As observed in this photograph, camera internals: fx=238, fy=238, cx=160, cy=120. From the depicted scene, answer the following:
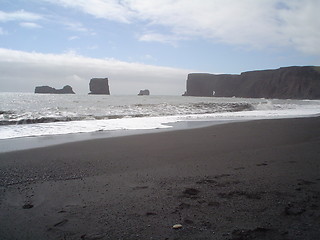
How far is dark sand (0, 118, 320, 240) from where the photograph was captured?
89.4 inches

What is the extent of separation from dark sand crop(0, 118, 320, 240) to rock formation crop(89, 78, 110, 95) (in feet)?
362

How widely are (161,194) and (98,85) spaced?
114 meters

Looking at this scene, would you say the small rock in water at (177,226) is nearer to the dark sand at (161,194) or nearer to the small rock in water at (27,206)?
the dark sand at (161,194)

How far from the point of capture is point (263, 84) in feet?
339

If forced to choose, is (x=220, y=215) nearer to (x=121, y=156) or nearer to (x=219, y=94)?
(x=121, y=156)

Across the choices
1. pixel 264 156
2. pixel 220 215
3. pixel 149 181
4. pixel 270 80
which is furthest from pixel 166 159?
pixel 270 80

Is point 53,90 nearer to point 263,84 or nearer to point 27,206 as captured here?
point 263,84

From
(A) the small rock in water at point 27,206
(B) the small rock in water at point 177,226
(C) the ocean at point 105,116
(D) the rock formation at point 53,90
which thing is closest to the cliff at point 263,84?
(D) the rock formation at point 53,90

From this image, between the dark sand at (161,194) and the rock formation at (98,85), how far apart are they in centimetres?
11031

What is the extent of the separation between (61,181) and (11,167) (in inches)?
57.4

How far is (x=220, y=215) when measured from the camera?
2480 millimetres

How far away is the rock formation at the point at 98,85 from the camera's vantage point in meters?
112

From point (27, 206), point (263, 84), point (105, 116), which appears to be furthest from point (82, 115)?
point (263, 84)

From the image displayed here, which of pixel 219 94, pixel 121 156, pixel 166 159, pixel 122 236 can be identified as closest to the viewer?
pixel 122 236
